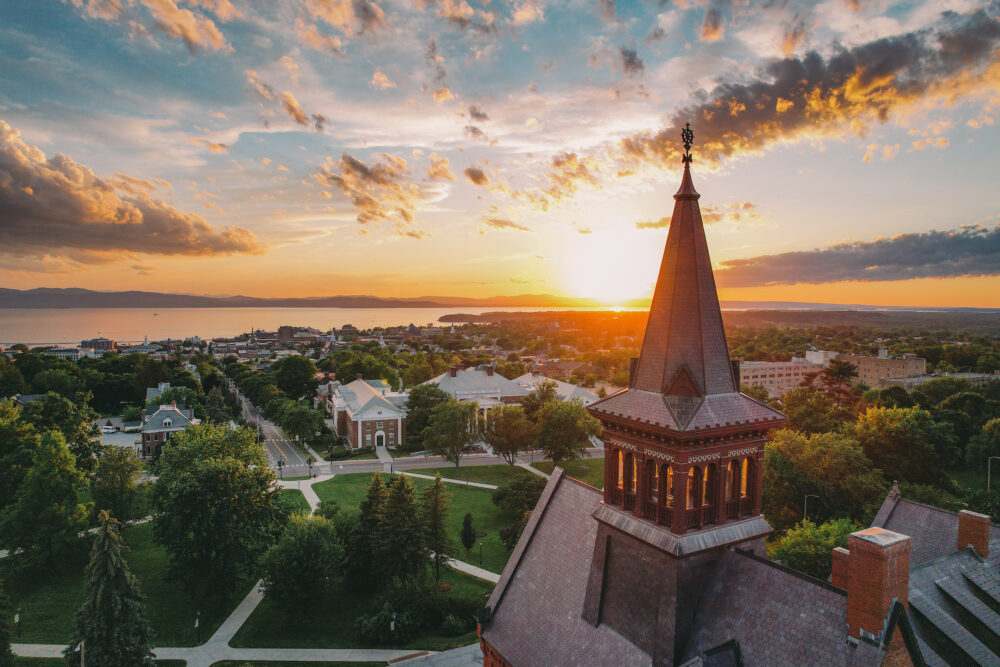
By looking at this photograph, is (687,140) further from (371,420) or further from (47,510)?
(371,420)

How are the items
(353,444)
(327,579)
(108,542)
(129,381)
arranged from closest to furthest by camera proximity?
(108,542) → (327,579) → (353,444) → (129,381)

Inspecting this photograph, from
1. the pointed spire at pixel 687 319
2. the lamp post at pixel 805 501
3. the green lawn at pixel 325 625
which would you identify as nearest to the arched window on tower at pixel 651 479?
the pointed spire at pixel 687 319

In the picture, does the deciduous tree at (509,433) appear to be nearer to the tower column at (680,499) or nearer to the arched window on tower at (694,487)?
the arched window on tower at (694,487)

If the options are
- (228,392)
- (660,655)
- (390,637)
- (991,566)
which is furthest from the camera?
(228,392)

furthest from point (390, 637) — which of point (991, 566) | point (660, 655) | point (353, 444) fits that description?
point (353, 444)

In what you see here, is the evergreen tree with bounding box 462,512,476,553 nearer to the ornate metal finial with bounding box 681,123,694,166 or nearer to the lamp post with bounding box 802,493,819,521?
the lamp post with bounding box 802,493,819,521

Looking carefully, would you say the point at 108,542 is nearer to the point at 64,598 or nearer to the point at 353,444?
the point at 64,598

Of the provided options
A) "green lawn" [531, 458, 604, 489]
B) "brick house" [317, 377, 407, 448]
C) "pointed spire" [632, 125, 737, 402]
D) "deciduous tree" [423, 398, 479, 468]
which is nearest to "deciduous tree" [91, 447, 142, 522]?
"deciduous tree" [423, 398, 479, 468]

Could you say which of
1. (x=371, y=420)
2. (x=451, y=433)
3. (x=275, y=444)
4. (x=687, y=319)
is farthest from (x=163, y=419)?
(x=687, y=319)
